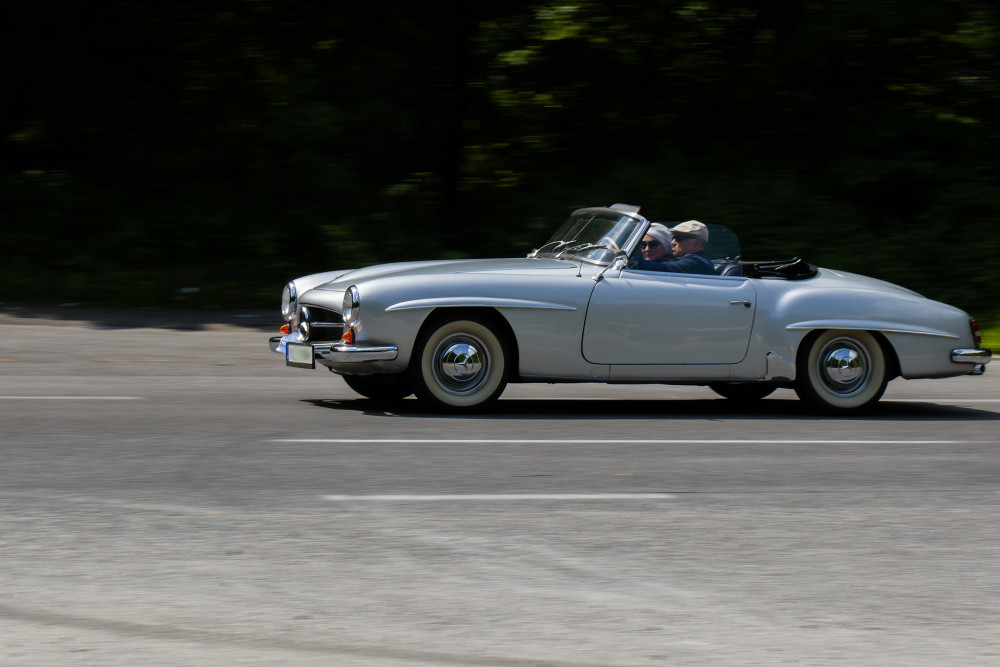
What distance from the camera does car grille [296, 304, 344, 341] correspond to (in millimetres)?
8769

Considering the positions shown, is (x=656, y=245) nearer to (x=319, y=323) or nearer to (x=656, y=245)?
(x=656, y=245)

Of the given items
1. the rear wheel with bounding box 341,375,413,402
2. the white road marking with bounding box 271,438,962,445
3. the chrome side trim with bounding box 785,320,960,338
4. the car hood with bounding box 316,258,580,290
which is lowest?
the white road marking with bounding box 271,438,962,445

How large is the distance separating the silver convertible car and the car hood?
18 mm

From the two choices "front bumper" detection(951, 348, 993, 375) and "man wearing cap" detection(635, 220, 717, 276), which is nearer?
"man wearing cap" detection(635, 220, 717, 276)

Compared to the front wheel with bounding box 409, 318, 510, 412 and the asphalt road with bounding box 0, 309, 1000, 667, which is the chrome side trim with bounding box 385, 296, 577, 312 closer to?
the front wheel with bounding box 409, 318, 510, 412

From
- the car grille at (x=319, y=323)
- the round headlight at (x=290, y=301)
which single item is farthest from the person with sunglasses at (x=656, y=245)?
the round headlight at (x=290, y=301)

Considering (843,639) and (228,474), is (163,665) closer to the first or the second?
(843,639)

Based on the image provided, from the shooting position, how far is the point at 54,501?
19.1 ft

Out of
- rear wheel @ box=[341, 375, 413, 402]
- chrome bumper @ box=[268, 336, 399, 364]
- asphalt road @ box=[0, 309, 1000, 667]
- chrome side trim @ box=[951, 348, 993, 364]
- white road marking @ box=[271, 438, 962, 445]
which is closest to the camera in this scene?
asphalt road @ box=[0, 309, 1000, 667]

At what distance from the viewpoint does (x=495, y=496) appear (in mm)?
6145

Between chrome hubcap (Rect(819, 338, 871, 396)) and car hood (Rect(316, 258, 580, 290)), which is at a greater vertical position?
car hood (Rect(316, 258, 580, 290))

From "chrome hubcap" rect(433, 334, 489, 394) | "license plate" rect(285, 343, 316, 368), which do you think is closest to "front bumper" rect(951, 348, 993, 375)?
"chrome hubcap" rect(433, 334, 489, 394)

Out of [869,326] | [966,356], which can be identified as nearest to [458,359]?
[869,326]

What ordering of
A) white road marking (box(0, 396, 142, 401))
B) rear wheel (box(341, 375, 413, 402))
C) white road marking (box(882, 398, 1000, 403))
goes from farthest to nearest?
white road marking (box(882, 398, 1000, 403))
rear wheel (box(341, 375, 413, 402))
white road marking (box(0, 396, 142, 401))
